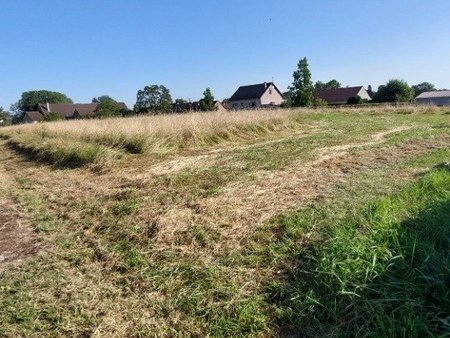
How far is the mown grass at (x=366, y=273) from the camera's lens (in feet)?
6.19

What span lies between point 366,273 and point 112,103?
139 ft

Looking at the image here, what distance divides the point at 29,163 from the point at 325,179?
7.71 m

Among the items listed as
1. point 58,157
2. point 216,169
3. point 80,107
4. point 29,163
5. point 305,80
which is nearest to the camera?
point 216,169

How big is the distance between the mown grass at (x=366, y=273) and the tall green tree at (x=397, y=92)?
4448 centimetres

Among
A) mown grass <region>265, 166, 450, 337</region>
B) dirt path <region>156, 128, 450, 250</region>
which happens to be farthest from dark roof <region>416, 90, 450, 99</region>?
mown grass <region>265, 166, 450, 337</region>

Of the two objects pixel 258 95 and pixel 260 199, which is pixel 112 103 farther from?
pixel 260 199

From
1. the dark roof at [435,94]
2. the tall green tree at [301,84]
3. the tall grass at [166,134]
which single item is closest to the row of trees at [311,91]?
the tall green tree at [301,84]

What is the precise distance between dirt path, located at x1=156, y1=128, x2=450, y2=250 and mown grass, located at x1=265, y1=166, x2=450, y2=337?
470mm

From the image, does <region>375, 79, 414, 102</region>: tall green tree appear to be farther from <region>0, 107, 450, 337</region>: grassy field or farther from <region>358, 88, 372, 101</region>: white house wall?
<region>0, 107, 450, 337</region>: grassy field

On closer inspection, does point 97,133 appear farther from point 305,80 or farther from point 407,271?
point 305,80

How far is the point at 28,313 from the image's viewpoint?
2.27 m

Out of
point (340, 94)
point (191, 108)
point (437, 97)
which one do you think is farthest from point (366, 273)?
point (437, 97)

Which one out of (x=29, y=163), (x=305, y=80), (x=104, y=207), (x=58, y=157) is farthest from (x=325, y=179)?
(x=305, y=80)

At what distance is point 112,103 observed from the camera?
134 feet
